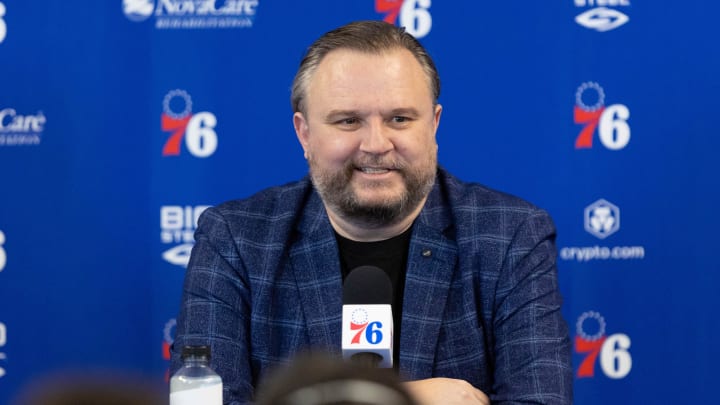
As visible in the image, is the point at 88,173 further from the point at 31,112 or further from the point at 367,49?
the point at 367,49

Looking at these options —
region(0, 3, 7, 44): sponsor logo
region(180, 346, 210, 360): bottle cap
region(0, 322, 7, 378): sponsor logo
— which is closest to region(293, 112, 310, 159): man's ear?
region(180, 346, 210, 360): bottle cap

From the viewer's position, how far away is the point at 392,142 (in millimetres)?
2535

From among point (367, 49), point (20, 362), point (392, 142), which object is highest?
point (367, 49)

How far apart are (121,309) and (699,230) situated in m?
2.12

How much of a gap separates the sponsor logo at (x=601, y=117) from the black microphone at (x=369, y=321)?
1.81 m

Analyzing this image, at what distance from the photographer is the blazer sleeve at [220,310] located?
2420mm

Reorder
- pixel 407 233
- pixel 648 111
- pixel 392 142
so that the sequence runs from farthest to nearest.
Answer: pixel 648 111
pixel 407 233
pixel 392 142

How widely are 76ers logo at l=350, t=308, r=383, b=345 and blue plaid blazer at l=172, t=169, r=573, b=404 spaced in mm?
476

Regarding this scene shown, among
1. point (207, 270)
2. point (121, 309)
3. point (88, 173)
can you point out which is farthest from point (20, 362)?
point (207, 270)

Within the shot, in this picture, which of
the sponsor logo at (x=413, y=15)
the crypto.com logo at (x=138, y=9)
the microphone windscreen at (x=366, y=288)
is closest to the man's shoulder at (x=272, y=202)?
the microphone windscreen at (x=366, y=288)

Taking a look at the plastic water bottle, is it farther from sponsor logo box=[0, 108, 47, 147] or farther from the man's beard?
sponsor logo box=[0, 108, 47, 147]

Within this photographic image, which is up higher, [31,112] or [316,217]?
[31,112]

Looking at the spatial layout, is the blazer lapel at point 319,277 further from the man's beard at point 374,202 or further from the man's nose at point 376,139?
the man's nose at point 376,139

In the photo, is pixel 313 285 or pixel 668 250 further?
pixel 668 250
